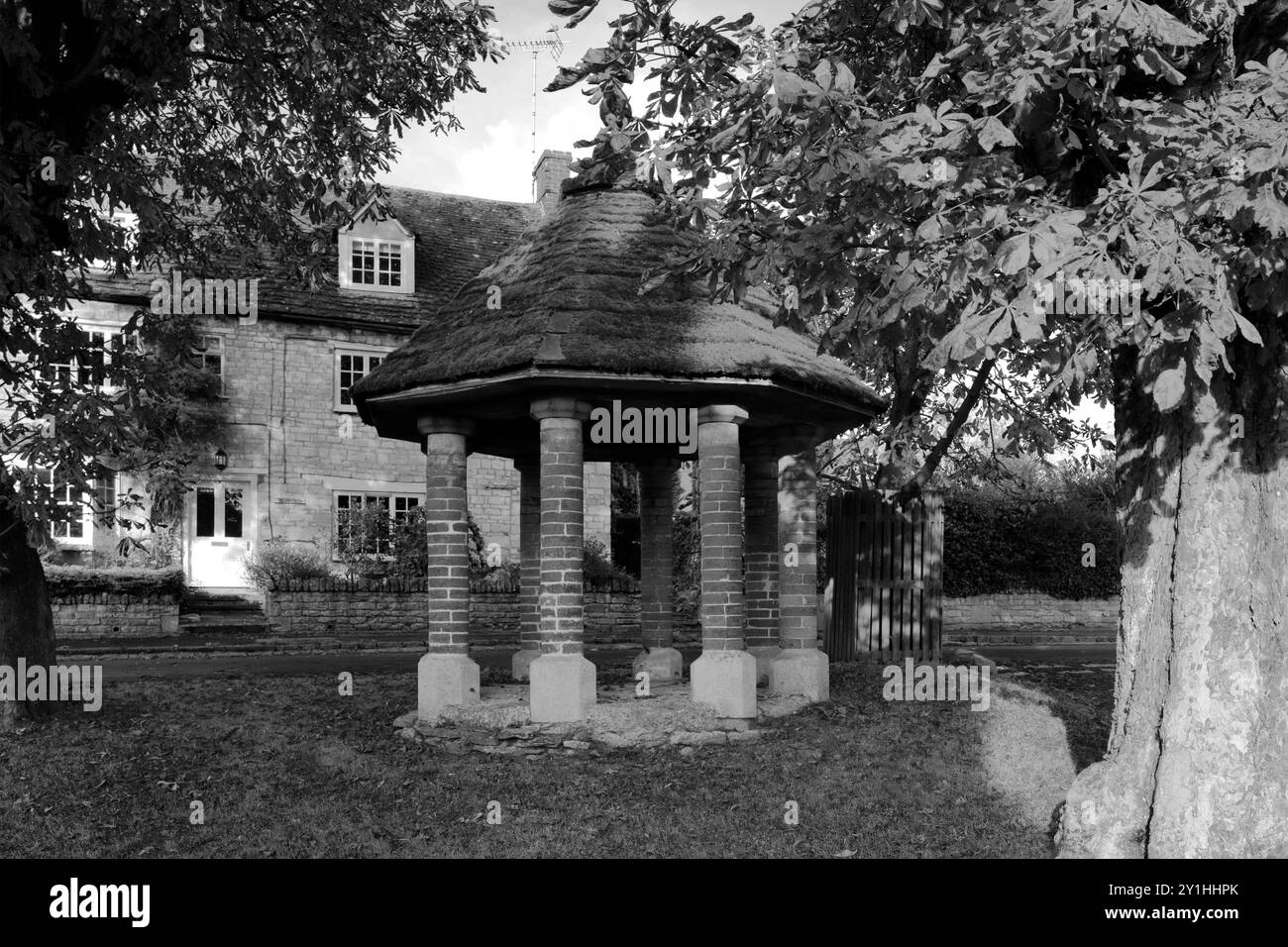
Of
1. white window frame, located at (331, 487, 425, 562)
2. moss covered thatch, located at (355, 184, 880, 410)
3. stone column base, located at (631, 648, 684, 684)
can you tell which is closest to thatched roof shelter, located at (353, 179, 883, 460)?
moss covered thatch, located at (355, 184, 880, 410)

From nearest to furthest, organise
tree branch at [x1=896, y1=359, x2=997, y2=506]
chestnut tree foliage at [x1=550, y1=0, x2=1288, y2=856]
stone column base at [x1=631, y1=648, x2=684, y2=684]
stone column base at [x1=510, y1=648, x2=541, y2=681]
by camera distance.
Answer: chestnut tree foliage at [x1=550, y1=0, x2=1288, y2=856] < stone column base at [x1=510, y1=648, x2=541, y2=681] < stone column base at [x1=631, y1=648, x2=684, y2=684] < tree branch at [x1=896, y1=359, x2=997, y2=506]

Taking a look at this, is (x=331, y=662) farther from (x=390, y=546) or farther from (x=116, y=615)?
(x=390, y=546)

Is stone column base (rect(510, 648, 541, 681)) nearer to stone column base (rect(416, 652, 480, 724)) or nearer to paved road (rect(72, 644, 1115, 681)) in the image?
stone column base (rect(416, 652, 480, 724))

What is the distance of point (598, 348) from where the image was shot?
9875mm

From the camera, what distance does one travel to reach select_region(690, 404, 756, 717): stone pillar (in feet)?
33.7

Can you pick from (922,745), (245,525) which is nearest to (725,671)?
(922,745)

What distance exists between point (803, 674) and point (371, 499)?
15.8 meters

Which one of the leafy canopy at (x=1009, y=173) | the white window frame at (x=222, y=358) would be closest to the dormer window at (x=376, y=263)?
the white window frame at (x=222, y=358)

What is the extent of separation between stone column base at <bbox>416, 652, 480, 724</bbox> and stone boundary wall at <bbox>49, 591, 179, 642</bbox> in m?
10.5

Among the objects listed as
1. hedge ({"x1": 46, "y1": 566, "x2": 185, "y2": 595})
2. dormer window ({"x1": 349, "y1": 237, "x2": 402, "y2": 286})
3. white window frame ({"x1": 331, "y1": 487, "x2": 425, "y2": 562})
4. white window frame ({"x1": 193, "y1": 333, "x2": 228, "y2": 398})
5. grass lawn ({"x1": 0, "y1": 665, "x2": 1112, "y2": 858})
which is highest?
dormer window ({"x1": 349, "y1": 237, "x2": 402, "y2": 286})

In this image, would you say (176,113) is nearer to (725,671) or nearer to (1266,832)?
(725,671)

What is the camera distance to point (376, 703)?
11875mm

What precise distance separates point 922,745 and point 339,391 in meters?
18.1

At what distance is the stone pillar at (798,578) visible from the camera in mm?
11430
